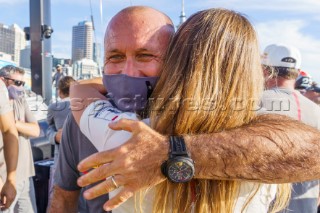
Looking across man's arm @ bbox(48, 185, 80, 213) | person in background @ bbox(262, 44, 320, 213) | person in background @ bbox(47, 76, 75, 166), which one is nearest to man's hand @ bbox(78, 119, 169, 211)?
man's arm @ bbox(48, 185, 80, 213)

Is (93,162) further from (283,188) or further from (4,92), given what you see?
(4,92)

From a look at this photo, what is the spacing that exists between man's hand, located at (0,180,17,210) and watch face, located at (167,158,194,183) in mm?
2322

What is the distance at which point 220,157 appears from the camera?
0.99 meters

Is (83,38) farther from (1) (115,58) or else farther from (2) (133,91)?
(2) (133,91)

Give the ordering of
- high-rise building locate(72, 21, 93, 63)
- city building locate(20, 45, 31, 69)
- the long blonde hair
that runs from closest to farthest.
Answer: the long blonde hair
city building locate(20, 45, 31, 69)
high-rise building locate(72, 21, 93, 63)

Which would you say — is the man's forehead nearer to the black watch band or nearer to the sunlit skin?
the sunlit skin

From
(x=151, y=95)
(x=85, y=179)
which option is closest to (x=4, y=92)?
(x=151, y=95)

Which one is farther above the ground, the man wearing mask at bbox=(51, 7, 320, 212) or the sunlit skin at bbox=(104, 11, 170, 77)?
the sunlit skin at bbox=(104, 11, 170, 77)

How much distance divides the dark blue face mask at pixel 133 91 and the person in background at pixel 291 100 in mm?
→ 1109

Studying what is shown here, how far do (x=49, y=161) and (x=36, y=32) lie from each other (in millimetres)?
3374

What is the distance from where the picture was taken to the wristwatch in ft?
3.11

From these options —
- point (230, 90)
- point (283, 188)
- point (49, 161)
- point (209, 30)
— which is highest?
point (209, 30)

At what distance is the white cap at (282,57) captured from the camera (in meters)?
3.10

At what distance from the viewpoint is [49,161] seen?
4.72 meters
